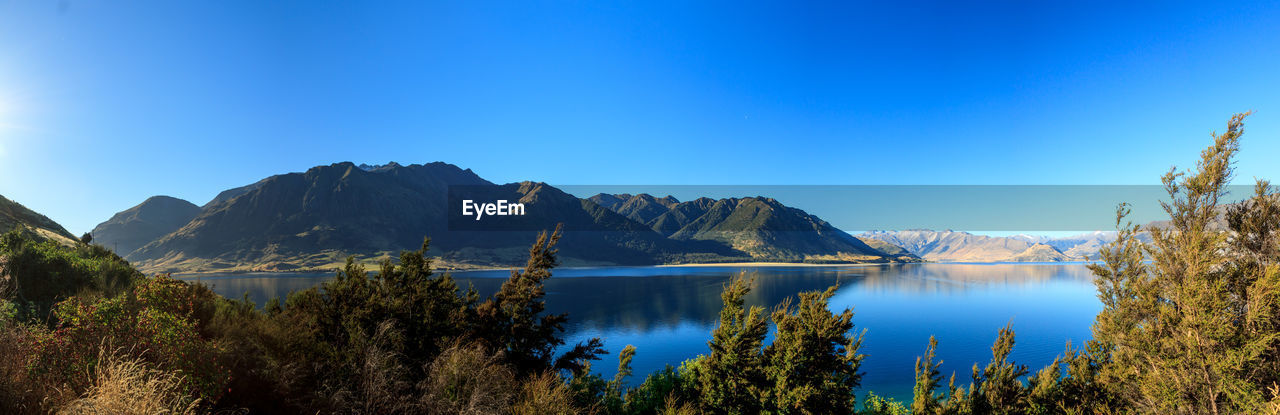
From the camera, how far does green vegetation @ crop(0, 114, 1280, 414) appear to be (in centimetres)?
1255

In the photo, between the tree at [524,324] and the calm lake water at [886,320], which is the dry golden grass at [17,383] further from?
the calm lake water at [886,320]

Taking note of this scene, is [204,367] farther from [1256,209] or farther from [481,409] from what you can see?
[1256,209]

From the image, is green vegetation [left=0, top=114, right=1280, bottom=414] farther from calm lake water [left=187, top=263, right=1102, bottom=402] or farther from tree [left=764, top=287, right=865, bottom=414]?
calm lake water [left=187, top=263, right=1102, bottom=402]

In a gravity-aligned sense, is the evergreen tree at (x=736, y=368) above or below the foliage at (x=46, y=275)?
below

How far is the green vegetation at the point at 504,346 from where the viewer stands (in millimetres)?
12555

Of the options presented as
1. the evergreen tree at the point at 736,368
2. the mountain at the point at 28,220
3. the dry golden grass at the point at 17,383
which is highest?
the mountain at the point at 28,220

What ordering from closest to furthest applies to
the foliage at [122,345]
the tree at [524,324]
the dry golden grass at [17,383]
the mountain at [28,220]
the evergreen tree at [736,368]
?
1. the dry golden grass at [17,383]
2. the foliage at [122,345]
3. the evergreen tree at [736,368]
4. the tree at [524,324]
5. the mountain at [28,220]

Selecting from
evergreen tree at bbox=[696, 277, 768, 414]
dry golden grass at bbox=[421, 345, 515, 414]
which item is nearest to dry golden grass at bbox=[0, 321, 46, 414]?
dry golden grass at bbox=[421, 345, 515, 414]

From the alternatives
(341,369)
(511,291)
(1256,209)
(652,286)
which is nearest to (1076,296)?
(652,286)

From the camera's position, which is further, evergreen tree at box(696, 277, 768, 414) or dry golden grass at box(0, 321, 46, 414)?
evergreen tree at box(696, 277, 768, 414)

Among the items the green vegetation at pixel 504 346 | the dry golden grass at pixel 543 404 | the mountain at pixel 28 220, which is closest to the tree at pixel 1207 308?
the green vegetation at pixel 504 346

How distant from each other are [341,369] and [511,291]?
32.5ft

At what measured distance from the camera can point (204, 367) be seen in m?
14.2

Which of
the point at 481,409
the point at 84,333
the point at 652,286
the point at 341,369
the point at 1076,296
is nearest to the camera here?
the point at 84,333
